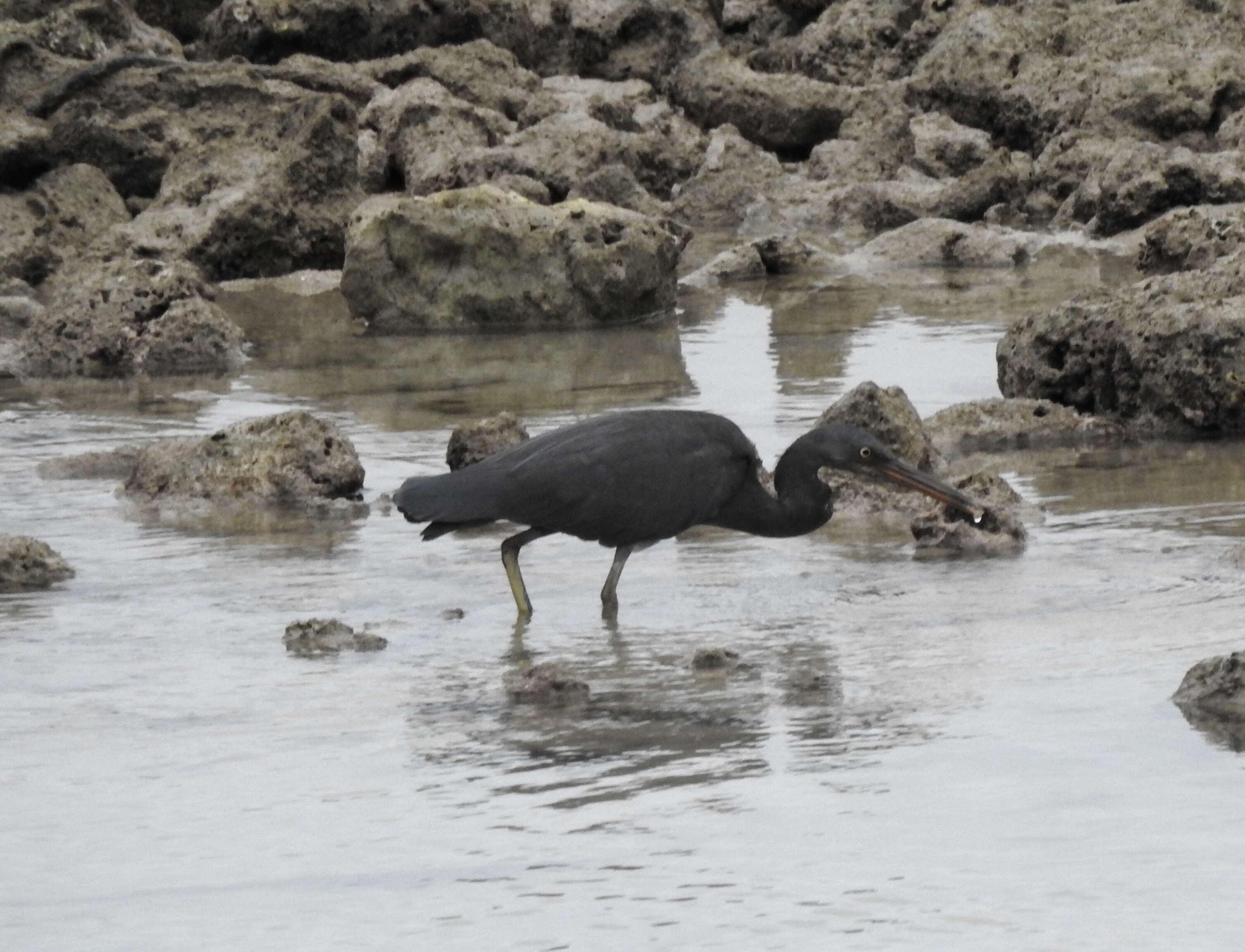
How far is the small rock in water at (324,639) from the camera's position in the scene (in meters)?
6.56

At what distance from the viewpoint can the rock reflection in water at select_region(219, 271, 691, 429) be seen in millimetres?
11797

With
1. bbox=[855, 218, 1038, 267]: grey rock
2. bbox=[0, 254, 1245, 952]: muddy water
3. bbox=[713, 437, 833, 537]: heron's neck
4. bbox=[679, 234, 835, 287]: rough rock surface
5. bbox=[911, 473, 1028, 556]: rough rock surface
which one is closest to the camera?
bbox=[0, 254, 1245, 952]: muddy water

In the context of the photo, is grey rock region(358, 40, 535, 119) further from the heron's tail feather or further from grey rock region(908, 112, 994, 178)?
the heron's tail feather

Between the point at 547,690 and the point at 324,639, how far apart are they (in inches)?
35.4

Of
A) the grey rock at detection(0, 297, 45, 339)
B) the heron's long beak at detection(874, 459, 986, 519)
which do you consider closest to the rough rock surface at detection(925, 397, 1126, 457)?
the heron's long beak at detection(874, 459, 986, 519)

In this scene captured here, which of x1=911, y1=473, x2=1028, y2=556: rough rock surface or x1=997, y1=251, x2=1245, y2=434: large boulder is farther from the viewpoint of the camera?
x1=997, y1=251, x2=1245, y2=434: large boulder

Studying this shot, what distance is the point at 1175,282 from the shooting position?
1034 cm

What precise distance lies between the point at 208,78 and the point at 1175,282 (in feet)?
43.9

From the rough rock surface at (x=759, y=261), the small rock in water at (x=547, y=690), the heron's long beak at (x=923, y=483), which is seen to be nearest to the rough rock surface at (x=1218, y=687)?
the small rock in water at (x=547, y=690)

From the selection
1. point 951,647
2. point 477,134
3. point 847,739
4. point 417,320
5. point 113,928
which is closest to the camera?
point 113,928

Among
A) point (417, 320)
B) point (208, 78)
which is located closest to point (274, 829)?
point (417, 320)

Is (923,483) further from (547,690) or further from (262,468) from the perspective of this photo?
(262,468)

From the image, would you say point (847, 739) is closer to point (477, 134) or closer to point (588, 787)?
point (588, 787)

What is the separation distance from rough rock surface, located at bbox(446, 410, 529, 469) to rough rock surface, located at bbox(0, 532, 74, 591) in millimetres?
2102
